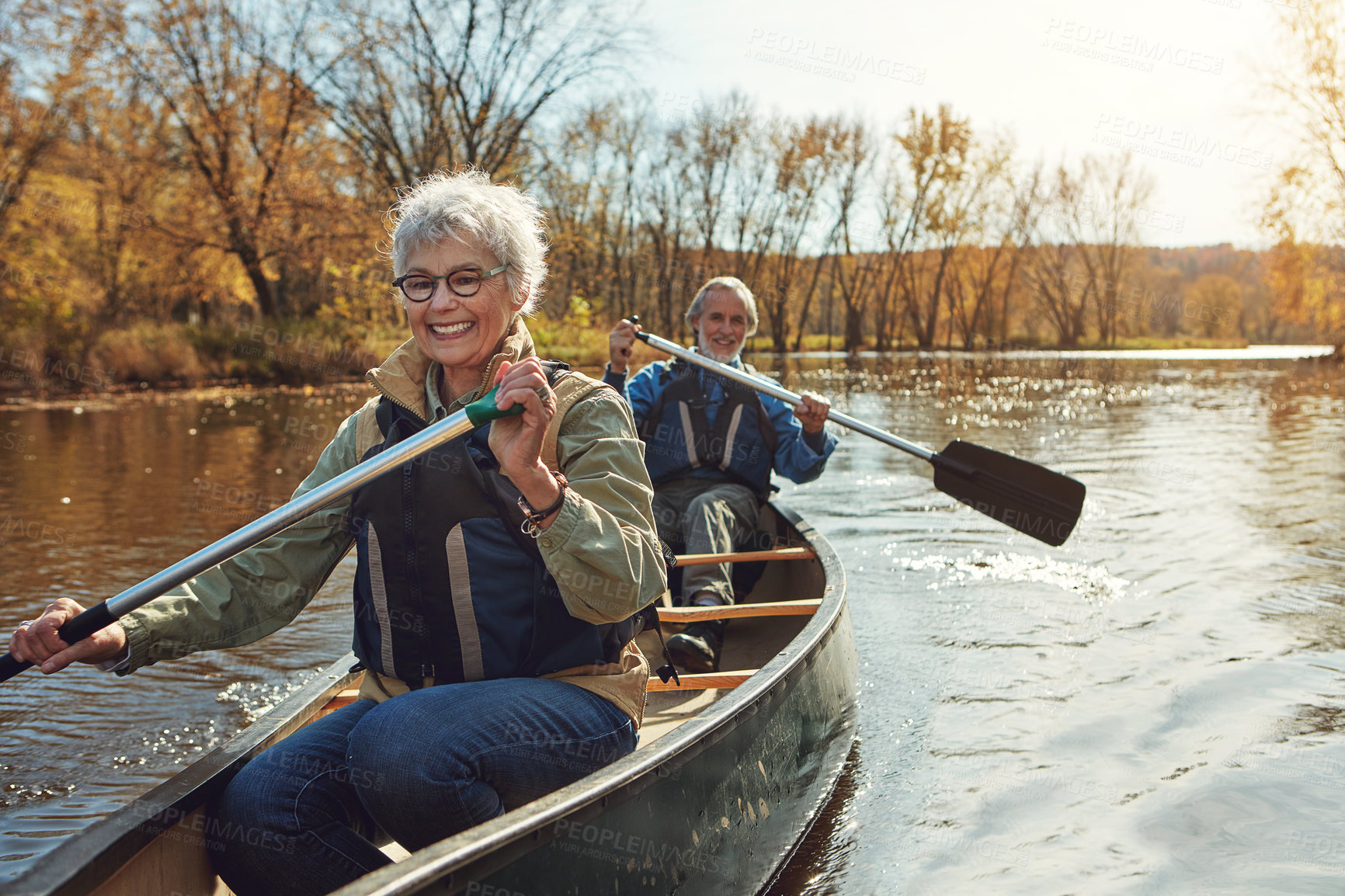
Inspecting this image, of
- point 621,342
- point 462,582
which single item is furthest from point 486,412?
point 621,342

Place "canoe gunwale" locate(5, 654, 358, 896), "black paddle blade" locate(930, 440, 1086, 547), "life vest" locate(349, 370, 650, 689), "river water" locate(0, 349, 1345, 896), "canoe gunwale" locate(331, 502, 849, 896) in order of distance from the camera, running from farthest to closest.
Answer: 1. "black paddle blade" locate(930, 440, 1086, 547)
2. "river water" locate(0, 349, 1345, 896)
3. "life vest" locate(349, 370, 650, 689)
4. "canoe gunwale" locate(5, 654, 358, 896)
5. "canoe gunwale" locate(331, 502, 849, 896)

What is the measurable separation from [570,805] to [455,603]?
41cm

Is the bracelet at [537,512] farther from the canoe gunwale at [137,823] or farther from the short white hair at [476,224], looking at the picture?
the canoe gunwale at [137,823]

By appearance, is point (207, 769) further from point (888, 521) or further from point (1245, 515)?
point (1245, 515)

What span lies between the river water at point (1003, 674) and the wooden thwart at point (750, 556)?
610 mm

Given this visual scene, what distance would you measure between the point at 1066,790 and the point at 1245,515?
4838mm

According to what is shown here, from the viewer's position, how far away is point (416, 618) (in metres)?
1.76

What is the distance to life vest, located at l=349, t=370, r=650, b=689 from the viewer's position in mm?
1721

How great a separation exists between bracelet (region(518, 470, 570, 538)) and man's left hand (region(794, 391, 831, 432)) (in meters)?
2.64

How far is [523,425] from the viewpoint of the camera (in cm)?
155

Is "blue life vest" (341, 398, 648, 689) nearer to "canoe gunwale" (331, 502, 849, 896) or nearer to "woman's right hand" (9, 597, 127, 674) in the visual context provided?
"canoe gunwale" (331, 502, 849, 896)

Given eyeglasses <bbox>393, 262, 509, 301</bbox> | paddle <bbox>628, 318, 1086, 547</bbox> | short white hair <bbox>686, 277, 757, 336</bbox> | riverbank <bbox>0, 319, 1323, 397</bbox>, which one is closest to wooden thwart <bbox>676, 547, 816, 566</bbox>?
paddle <bbox>628, 318, 1086, 547</bbox>

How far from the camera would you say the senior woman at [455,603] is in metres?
1.59

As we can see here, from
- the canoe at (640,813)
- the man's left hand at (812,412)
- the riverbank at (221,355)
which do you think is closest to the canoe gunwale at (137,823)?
the canoe at (640,813)
